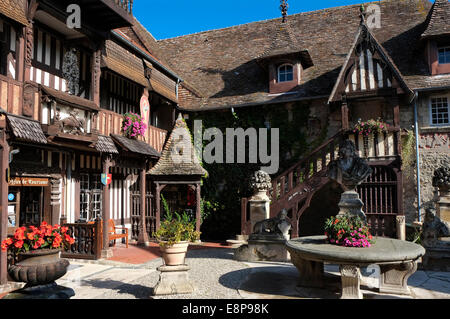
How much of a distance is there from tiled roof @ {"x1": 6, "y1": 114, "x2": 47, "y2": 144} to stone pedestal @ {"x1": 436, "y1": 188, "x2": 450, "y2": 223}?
406 inches

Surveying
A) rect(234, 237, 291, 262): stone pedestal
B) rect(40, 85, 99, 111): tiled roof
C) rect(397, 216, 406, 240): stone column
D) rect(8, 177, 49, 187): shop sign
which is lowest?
rect(234, 237, 291, 262): stone pedestal

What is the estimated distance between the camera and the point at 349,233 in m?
5.55

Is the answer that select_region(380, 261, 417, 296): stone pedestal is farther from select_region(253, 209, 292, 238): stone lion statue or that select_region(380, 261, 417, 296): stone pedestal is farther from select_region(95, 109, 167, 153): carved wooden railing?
select_region(95, 109, 167, 153): carved wooden railing

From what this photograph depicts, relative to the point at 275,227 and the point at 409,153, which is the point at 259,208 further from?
the point at 409,153

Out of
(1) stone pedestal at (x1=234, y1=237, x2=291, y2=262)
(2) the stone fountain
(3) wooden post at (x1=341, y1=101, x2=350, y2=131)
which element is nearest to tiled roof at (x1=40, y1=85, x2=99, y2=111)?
(1) stone pedestal at (x1=234, y1=237, x2=291, y2=262)

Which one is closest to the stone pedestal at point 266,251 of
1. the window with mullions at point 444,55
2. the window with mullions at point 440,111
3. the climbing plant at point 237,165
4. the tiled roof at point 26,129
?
the climbing plant at point 237,165

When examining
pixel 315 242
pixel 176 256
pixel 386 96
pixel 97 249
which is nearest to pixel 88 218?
pixel 97 249

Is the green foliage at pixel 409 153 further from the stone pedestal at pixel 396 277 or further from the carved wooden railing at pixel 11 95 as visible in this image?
the carved wooden railing at pixel 11 95

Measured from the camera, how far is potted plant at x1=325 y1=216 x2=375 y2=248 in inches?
217

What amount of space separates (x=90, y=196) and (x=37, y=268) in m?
6.48

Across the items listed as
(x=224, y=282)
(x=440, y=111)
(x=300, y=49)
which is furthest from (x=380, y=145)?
(x=224, y=282)
